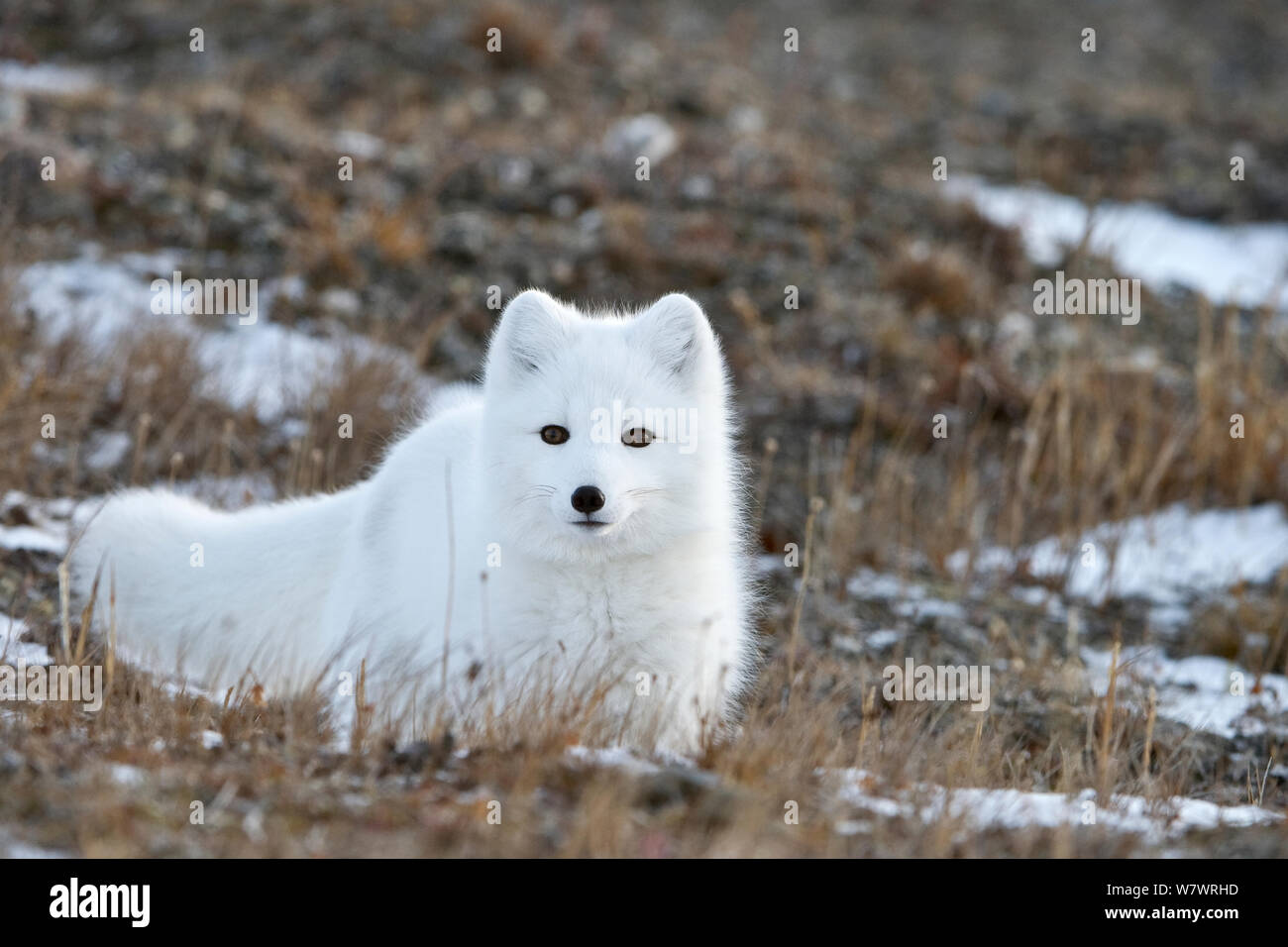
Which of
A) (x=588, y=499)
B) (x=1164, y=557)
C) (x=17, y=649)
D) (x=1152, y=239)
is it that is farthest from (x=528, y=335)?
(x=1152, y=239)

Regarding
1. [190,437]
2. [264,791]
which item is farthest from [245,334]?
[264,791]

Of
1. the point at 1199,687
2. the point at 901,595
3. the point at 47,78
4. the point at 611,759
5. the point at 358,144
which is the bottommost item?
the point at 1199,687

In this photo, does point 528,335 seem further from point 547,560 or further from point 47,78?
point 47,78

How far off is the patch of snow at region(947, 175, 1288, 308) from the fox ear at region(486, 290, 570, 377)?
7433 mm

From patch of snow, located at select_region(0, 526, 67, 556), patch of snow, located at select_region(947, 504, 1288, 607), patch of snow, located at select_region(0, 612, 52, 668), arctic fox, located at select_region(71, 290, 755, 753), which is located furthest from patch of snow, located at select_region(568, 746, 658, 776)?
patch of snow, located at select_region(947, 504, 1288, 607)

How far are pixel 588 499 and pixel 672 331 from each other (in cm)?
80

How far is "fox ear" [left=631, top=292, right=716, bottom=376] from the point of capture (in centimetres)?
407

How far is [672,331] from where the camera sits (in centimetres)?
408

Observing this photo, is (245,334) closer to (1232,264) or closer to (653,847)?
(653,847)

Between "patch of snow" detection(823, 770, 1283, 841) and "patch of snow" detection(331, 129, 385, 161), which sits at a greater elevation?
"patch of snow" detection(331, 129, 385, 161)

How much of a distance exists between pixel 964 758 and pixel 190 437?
444 cm

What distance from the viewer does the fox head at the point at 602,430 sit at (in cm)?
371

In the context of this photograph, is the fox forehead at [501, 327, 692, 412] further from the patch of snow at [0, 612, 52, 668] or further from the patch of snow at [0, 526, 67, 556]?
the patch of snow at [0, 526, 67, 556]

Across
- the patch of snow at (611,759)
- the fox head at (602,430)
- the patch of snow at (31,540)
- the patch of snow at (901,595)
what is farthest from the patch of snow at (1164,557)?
the patch of snow at (31,540)
